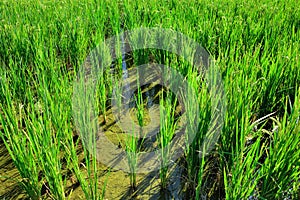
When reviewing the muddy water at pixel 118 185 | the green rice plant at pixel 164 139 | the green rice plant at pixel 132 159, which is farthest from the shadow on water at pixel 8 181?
the green rice plant at pixel 164 139

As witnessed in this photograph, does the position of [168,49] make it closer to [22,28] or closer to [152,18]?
[152,18]

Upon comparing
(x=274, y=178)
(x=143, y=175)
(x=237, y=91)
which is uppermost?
(x=237, y=91)

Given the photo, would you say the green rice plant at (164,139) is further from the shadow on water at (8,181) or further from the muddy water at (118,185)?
the shadow on water at (8,181)

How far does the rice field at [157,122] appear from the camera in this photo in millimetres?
1479

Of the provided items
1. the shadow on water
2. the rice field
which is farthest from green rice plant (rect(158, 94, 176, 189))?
the shadow on water

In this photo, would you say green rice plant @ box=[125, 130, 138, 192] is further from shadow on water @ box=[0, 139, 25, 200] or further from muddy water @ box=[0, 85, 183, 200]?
shadow on water @ box=[0, 139, 25, 200]

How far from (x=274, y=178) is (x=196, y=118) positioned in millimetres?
519

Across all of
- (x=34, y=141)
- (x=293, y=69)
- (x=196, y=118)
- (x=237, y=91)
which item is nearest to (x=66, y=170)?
(x=34, y=141)

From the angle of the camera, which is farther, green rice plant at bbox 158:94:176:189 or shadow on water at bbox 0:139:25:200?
shadow on water at bbox 0:139:25:200

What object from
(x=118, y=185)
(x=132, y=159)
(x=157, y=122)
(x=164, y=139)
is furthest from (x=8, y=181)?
(x=157, y=122)

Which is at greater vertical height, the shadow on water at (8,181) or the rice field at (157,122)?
the rice field at (157,122)

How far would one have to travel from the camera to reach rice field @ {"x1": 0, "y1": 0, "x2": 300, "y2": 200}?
148cm

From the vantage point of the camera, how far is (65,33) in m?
3.14

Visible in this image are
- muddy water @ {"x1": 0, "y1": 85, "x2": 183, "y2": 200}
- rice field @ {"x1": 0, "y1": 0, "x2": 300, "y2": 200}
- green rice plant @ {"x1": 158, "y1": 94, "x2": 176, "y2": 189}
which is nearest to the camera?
rice field @ {"x1": 0, "y1": 0, "x2": 300, "y2": 200}
